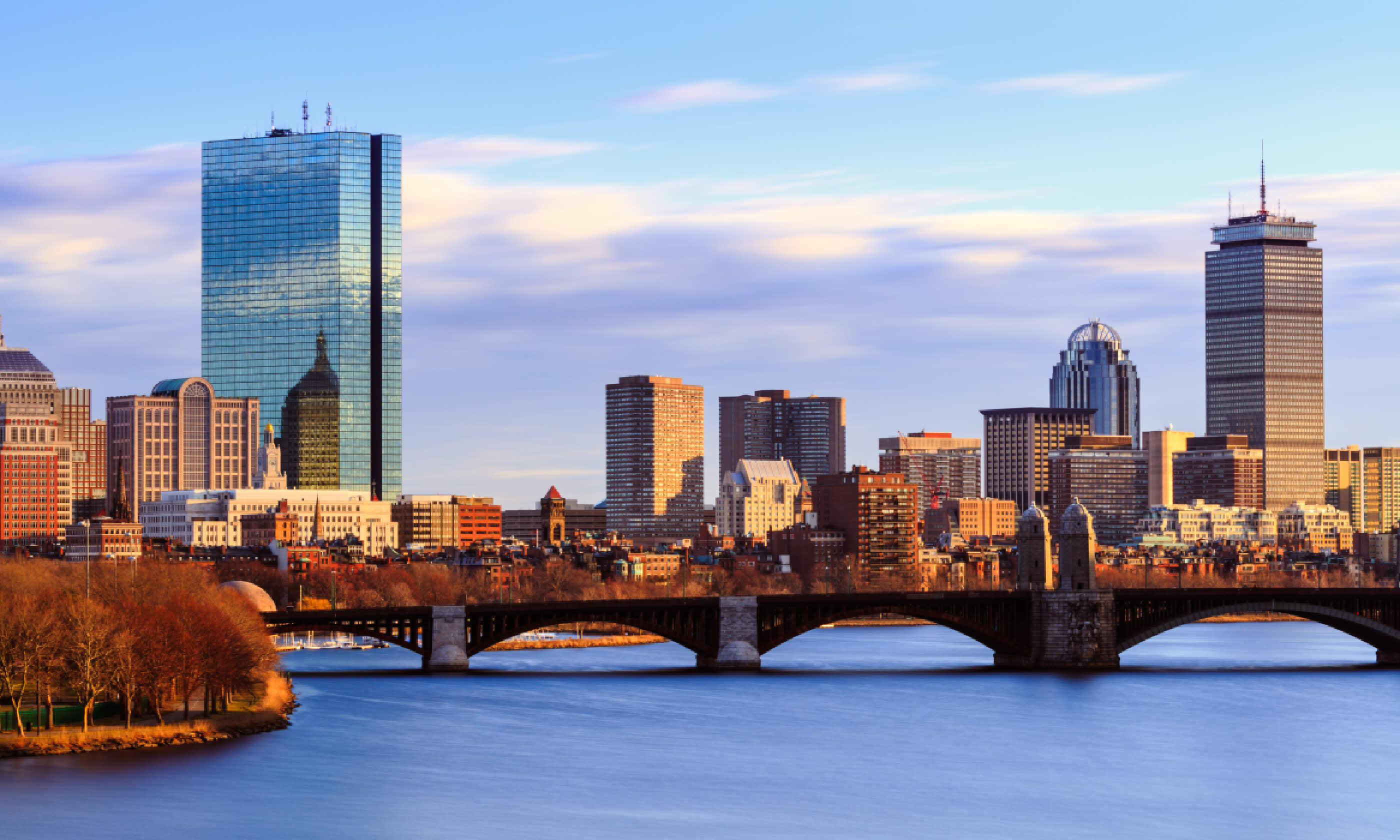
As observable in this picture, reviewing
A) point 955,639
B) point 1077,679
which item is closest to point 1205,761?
point 1077,679

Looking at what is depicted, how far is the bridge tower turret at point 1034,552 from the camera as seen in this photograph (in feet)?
445

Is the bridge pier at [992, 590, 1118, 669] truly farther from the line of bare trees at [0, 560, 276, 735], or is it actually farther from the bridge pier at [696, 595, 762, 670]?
the line of bare trees at [0, 560, 276, 735]

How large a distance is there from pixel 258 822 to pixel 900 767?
2603 cm

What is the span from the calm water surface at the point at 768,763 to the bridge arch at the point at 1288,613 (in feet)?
16.1

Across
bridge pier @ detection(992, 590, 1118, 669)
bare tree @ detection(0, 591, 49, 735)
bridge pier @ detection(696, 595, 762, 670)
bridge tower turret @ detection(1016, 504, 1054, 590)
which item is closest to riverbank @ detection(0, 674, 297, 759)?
bare tree @ detection(0, 591, 49, 735)

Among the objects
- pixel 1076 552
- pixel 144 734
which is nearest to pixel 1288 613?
A: pixel 1076 552

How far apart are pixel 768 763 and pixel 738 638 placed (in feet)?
137

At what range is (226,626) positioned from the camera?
311 ft

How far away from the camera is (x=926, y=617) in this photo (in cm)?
12975

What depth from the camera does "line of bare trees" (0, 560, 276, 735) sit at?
8431 centimetres

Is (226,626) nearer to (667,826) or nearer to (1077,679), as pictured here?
(667,826)

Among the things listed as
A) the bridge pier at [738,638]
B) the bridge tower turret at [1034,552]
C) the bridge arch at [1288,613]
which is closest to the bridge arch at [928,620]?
the bridge pier at [738,638]

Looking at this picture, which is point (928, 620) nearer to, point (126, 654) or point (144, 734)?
point (126, 654)

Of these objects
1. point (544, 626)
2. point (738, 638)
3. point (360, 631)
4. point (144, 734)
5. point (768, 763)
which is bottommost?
point (768, 763)
